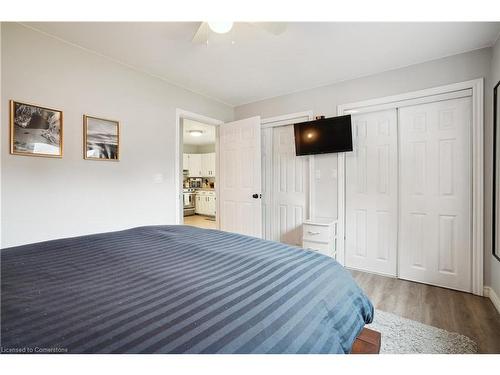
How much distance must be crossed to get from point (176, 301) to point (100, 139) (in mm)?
2294

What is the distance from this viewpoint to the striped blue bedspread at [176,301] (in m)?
0.59

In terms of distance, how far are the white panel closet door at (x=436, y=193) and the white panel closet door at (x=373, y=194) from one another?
4.1 inches

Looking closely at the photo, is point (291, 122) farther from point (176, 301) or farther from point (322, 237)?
point (176, 301)

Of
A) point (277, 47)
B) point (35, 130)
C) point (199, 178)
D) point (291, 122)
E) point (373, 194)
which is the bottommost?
point (373, 194)

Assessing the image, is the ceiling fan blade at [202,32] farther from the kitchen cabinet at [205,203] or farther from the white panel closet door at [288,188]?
the kitchen cabinet at [205,203]

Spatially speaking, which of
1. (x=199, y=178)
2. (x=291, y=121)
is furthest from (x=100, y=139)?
(x=199, y=178)

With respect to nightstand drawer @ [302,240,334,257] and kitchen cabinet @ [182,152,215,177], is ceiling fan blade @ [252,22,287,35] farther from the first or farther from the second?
kitchen cabinet @ [182,152,215,177]

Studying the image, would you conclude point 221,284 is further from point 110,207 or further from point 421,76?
point 421,76

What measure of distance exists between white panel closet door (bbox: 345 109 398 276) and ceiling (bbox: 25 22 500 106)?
69 cm

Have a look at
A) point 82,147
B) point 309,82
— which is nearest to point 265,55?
point 309,82

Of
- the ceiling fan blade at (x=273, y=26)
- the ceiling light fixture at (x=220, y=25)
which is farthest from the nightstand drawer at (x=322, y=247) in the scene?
the ceiling light fixture at (x=220, y=25)

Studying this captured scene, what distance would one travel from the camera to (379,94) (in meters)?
2.82

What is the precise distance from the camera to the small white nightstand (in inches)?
112
